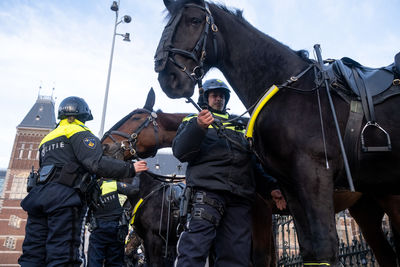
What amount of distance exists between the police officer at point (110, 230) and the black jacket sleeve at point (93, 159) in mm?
2827

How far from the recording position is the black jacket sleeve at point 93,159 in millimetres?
3576

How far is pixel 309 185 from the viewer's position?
6.53 feet

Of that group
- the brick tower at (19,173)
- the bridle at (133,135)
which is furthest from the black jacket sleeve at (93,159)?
the brick tower at (19,173)

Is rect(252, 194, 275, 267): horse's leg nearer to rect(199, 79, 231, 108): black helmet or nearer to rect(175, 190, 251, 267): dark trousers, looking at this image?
rect(175, 190, 251, 267): dark trousers

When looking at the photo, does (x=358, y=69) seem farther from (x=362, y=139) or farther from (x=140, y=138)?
(x=140, y=138)

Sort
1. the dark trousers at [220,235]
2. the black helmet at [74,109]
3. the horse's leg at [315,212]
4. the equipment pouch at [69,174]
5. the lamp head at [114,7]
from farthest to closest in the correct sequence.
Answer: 1. the lamp head at [114,7]
2. the black helmet at [74,109]
3. the equipment pouch at [69,174]
4. the dark trousers at [220,235]
5. the horse's leg at [315,212]

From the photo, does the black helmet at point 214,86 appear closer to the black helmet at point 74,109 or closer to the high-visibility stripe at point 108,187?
the black helmet at point 74,109

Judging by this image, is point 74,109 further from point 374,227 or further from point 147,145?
point 374,227

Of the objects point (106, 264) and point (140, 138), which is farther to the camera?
point (106, 264)

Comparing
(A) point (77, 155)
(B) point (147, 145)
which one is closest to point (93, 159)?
(A) point (77, 155)

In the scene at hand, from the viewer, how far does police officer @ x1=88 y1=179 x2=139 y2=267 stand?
20.5 feet

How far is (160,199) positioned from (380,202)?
382 centimetres

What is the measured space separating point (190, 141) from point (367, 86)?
146cm

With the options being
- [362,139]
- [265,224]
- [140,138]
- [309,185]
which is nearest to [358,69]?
[362,139]
